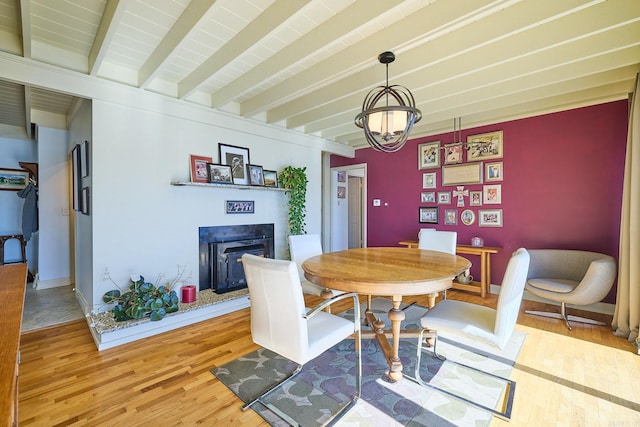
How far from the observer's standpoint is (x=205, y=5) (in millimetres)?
1788

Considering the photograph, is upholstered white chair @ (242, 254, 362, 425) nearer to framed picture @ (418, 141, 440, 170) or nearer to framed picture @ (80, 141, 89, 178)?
framed picture @ (80, 141, 89, 178)

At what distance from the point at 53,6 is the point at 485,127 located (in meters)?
4.67

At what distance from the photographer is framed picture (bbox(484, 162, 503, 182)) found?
3984mm

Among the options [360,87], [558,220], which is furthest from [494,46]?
[558,220]

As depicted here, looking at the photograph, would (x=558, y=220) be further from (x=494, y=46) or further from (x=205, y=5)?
(x=205, y=5)

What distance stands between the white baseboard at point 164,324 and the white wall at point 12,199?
3179mm

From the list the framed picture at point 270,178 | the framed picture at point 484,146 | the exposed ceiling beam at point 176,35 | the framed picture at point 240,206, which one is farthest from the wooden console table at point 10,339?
the framed picture at point 484,146

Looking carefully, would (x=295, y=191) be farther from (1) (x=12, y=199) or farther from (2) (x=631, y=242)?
(1) (x=12, y=199)

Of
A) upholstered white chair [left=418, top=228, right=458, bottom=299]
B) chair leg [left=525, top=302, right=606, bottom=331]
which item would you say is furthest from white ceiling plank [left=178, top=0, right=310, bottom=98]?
chair leg [left=525, top=302, right=606, bottom=331]

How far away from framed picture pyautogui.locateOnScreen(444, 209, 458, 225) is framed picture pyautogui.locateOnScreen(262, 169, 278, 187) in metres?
2.64

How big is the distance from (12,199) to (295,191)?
4.52 metres

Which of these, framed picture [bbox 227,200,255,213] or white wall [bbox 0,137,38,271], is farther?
white wall [bbox 0,137,38,271]

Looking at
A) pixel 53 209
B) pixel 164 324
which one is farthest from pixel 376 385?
pixel 53 209

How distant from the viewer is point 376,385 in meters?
1.96
